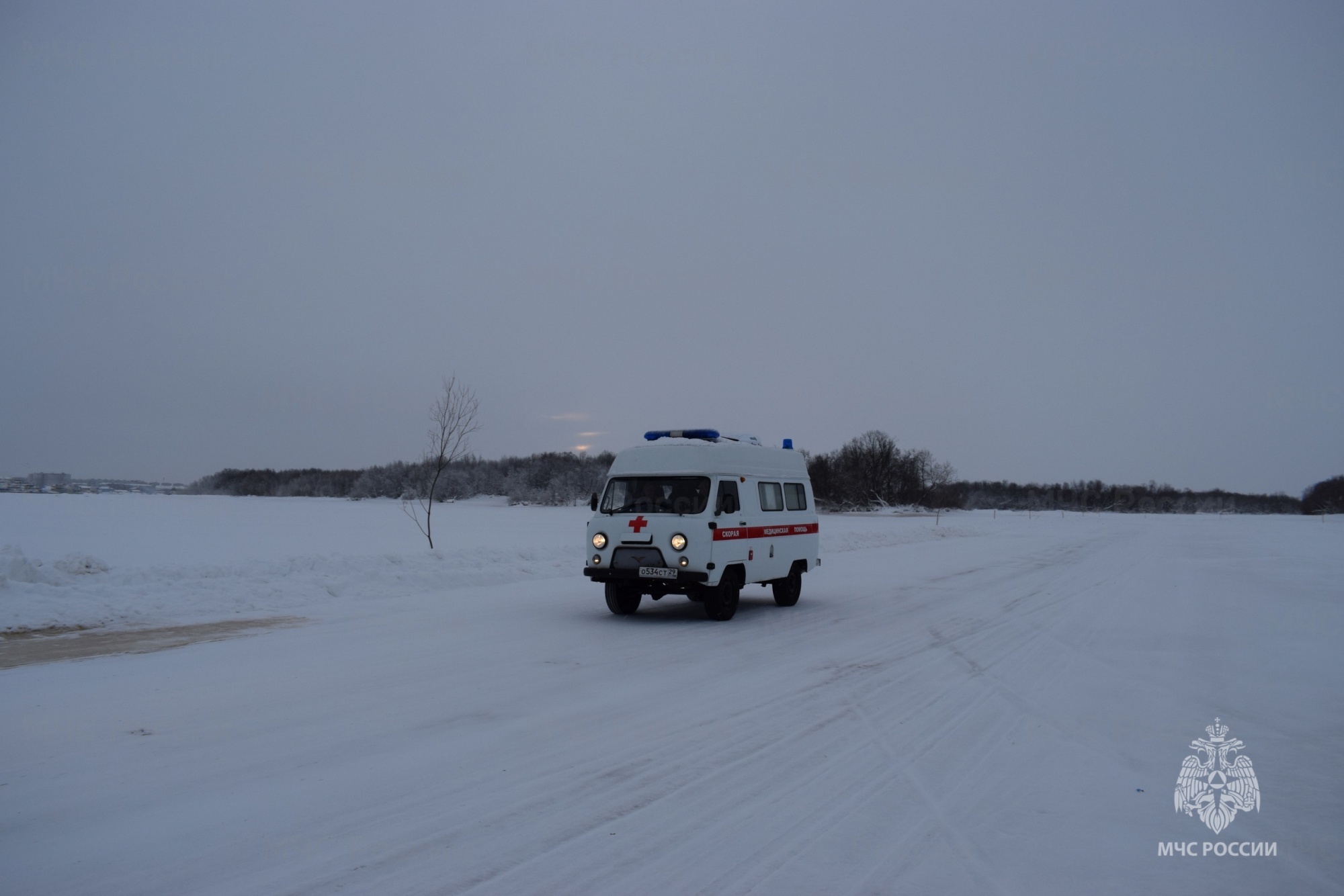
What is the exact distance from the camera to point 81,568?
14586 mm

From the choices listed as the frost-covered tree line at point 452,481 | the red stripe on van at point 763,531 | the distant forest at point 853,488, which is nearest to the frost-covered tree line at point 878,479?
the distant forest at point 853,488

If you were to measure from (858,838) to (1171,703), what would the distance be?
16.3ft

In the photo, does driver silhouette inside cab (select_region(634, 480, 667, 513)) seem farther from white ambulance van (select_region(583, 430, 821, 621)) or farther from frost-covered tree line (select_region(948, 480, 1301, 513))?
frost-covered tree line (select_region(948, 480, 1301, 513))

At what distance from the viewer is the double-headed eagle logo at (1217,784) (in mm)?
5195

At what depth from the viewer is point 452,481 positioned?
131 metres

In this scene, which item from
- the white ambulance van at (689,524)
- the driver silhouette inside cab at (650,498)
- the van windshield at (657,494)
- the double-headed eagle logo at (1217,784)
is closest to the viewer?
the double-headed eagle logo at (1217,784)

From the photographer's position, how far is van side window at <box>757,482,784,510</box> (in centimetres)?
1471

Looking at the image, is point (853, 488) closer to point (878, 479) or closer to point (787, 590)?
point (878, 479)

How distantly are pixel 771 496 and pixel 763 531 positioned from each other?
0.91 m

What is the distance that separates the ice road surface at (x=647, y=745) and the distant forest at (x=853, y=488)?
83816mm

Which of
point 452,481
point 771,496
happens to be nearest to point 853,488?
point 452,481

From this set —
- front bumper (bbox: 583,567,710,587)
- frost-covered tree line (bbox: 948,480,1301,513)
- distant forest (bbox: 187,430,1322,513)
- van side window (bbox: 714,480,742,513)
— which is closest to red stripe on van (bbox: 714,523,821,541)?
van side window (bbox: 714,480,742,513)

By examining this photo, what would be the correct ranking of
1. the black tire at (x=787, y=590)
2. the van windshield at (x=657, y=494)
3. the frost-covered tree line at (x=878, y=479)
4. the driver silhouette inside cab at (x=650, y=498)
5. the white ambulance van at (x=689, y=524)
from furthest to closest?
the frost-covered tree line at (x=878, y=479)
the black tire at (x=787, y=590)
the driver silhouette inside cab at (x=650, y=498)
the van windshield at (x=657, y=494)
the white ambulance van at (x=689, y=524)

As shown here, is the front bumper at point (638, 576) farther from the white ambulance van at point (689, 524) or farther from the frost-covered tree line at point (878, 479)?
the frost-covered tree line at point (878, 479)
